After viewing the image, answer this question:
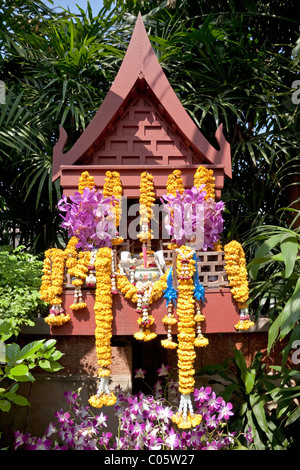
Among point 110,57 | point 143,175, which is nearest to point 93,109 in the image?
point 110,57

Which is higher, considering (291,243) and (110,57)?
(110,57)

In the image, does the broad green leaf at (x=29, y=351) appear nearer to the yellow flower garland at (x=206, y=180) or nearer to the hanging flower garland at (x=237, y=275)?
the hanging flower garland at (x=237, y=275)

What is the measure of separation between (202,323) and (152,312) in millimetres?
328

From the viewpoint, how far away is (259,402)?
10.4 ft

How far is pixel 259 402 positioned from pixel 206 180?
1812 mm

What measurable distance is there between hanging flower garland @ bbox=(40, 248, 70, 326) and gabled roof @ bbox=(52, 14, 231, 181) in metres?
0.64

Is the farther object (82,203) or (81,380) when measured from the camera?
(81,380)

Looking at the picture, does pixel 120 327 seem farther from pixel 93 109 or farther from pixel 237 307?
pixel 93 109

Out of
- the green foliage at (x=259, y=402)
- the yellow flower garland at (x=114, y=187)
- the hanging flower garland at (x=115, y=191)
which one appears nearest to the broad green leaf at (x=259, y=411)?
the green foliage at (x=259, y=402)

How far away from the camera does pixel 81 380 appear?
351cm

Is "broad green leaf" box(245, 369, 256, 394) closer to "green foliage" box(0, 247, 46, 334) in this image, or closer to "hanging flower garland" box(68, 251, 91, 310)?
"hanging flower garland" box(68, 251, 91, 310)

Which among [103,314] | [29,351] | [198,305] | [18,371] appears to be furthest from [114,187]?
[18,371]

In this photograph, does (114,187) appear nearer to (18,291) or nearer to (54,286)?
(54,286)

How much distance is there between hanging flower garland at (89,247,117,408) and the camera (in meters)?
2.49
